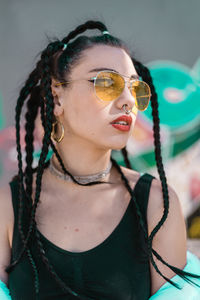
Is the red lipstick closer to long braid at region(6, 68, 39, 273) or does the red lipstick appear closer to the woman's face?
the woman's face

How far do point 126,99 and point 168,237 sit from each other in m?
0.56

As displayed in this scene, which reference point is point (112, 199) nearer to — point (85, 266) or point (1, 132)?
point (85, 266)

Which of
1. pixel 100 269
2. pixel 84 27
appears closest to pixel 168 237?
pixel 100 269

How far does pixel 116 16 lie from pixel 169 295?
2366 millimetres

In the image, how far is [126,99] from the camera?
58.4 inches

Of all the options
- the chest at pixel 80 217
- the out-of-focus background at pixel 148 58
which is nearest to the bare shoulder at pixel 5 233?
the chest at pixel 80 217

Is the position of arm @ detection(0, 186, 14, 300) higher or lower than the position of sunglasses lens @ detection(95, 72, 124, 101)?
lower

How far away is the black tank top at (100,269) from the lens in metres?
1.46

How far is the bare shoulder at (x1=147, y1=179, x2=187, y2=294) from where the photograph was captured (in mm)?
1523

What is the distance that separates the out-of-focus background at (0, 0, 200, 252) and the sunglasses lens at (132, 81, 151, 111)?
1.47 metres

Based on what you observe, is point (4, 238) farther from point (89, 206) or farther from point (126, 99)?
point (126, 99)

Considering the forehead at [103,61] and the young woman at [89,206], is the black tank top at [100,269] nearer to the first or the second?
the young woman at [89,206]

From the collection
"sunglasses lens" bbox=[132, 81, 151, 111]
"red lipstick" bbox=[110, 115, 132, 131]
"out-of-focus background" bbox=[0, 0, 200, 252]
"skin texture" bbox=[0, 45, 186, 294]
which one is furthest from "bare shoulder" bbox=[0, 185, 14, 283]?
"out-of-focus background" bbox=[0, 0, 200, 252]

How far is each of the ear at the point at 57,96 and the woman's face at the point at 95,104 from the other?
0.02 m
